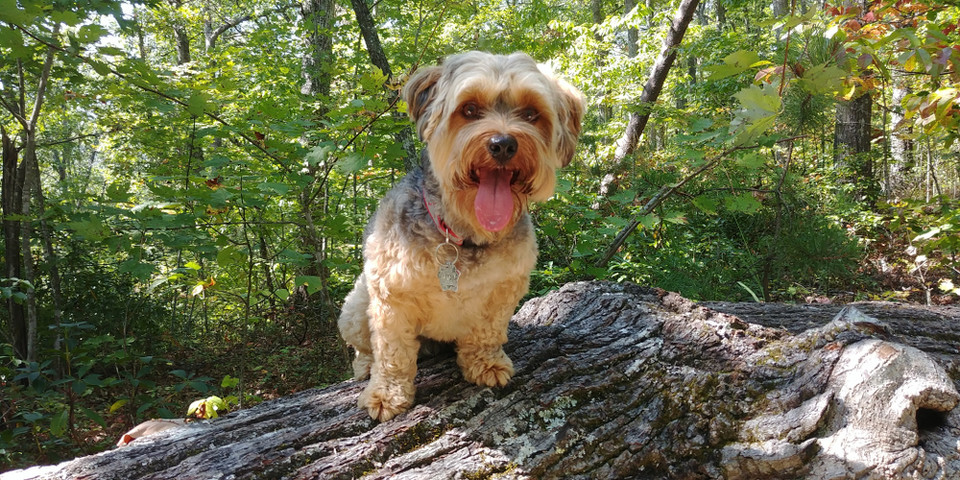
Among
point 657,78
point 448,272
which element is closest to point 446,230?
point 448,272

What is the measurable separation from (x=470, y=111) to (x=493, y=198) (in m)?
0.49

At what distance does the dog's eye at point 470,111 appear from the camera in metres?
2.69

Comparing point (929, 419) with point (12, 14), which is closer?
point (929, 419)

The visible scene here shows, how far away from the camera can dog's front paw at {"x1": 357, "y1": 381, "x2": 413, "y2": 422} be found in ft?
8.66

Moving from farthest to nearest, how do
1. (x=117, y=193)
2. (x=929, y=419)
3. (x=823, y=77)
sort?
1. (x=117, y=193)
2. (x=823, y=77)
3. (x=929, y=419)

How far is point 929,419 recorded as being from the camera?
7.47ft

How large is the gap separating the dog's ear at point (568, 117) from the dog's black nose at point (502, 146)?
0.49 metres

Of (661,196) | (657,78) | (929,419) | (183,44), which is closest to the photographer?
(929,419)

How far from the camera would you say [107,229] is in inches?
136

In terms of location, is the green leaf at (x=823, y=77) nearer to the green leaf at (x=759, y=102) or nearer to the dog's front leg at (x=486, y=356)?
the green leaf at (x=759, y=102)

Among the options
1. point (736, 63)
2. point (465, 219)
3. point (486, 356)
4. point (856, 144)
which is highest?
point (736, 63)

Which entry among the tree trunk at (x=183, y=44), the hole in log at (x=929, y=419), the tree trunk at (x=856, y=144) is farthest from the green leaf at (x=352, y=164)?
the tree trunk at (x=183, y=44)

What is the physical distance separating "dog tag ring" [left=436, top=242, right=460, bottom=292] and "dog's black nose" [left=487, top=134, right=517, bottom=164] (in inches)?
21.0

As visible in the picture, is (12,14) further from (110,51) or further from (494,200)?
(494,200)
